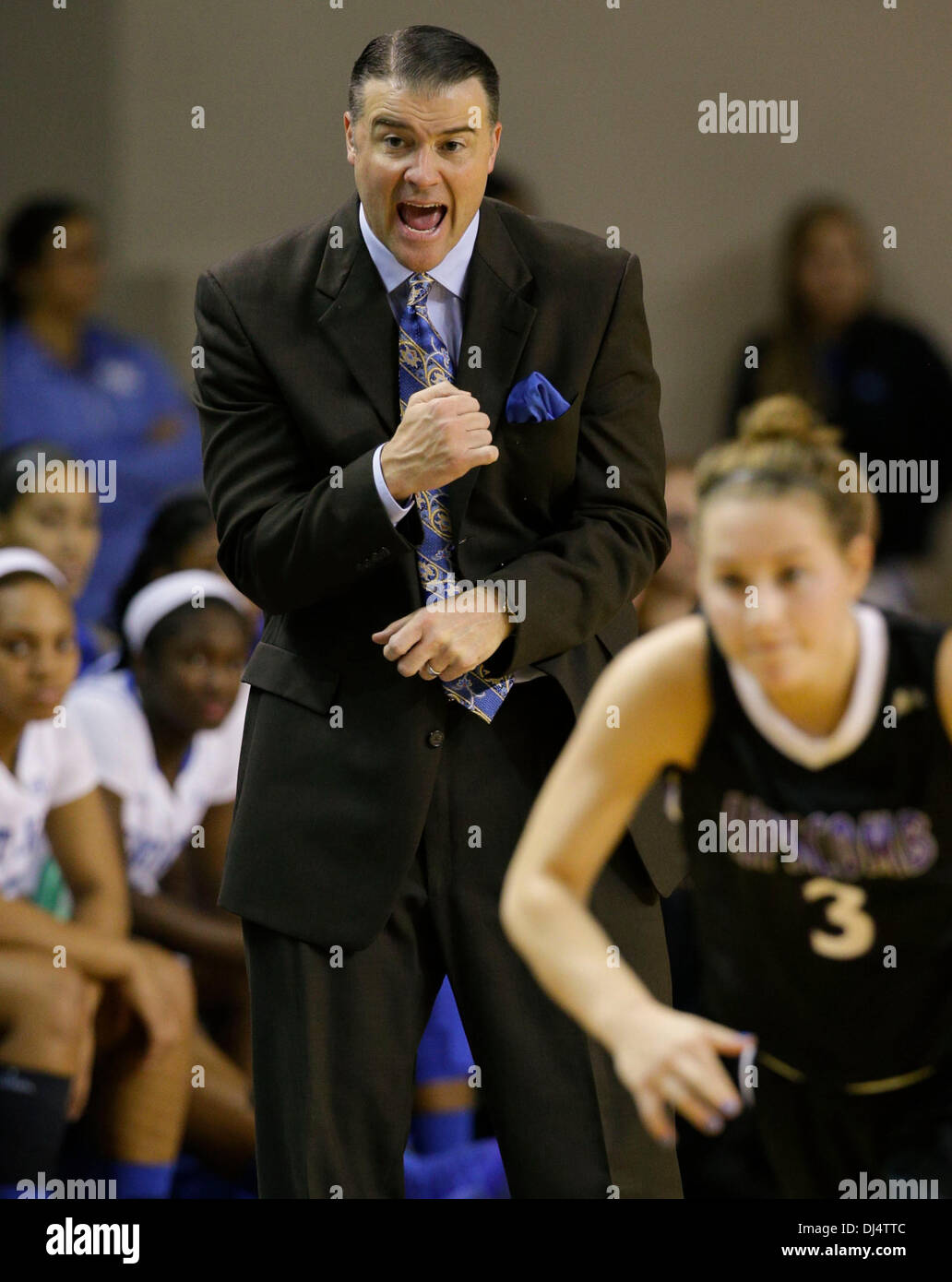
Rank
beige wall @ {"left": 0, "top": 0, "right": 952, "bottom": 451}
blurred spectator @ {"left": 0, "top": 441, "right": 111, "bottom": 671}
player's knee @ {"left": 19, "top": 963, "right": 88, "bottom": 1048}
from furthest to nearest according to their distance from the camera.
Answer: blurred spectator @ {"left": 0, "top": 441, "right": 111, "bottom": 671} < player's knee @ {"left": 19, "top": 963, "right": 88, "bottom": 1048} < beige wall @ {"left": 0, "top": 0, "right": 952, "bottom": 451}

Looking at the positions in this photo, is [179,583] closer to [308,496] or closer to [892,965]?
[308,496]

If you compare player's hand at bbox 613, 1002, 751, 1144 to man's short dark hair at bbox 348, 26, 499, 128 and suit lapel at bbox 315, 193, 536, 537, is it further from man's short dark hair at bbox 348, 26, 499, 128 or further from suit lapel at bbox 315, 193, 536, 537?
man's short dark hair at bbox 348, 26, 499, 128

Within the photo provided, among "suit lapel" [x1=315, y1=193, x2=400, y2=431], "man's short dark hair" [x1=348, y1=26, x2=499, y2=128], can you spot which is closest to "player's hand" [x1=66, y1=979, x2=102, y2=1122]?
"suit lapel" [x1=315, y1=193, x2=400, y2=431]

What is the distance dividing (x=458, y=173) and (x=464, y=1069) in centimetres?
140

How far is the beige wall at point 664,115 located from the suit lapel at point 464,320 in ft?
1.30

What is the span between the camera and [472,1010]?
2.11 meters

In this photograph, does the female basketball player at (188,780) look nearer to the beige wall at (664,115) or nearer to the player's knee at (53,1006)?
the player's knee at (53,1006)

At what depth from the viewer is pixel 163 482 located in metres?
3.23

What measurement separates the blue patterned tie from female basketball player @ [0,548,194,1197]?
1.14 metres

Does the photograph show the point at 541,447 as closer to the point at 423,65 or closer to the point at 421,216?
the point at 421,216

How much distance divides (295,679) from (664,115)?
3.29 feet

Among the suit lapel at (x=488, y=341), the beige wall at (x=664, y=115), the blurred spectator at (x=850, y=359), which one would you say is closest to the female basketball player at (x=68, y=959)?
the beige wall at (x=664, y=115)

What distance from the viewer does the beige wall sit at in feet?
8.04
